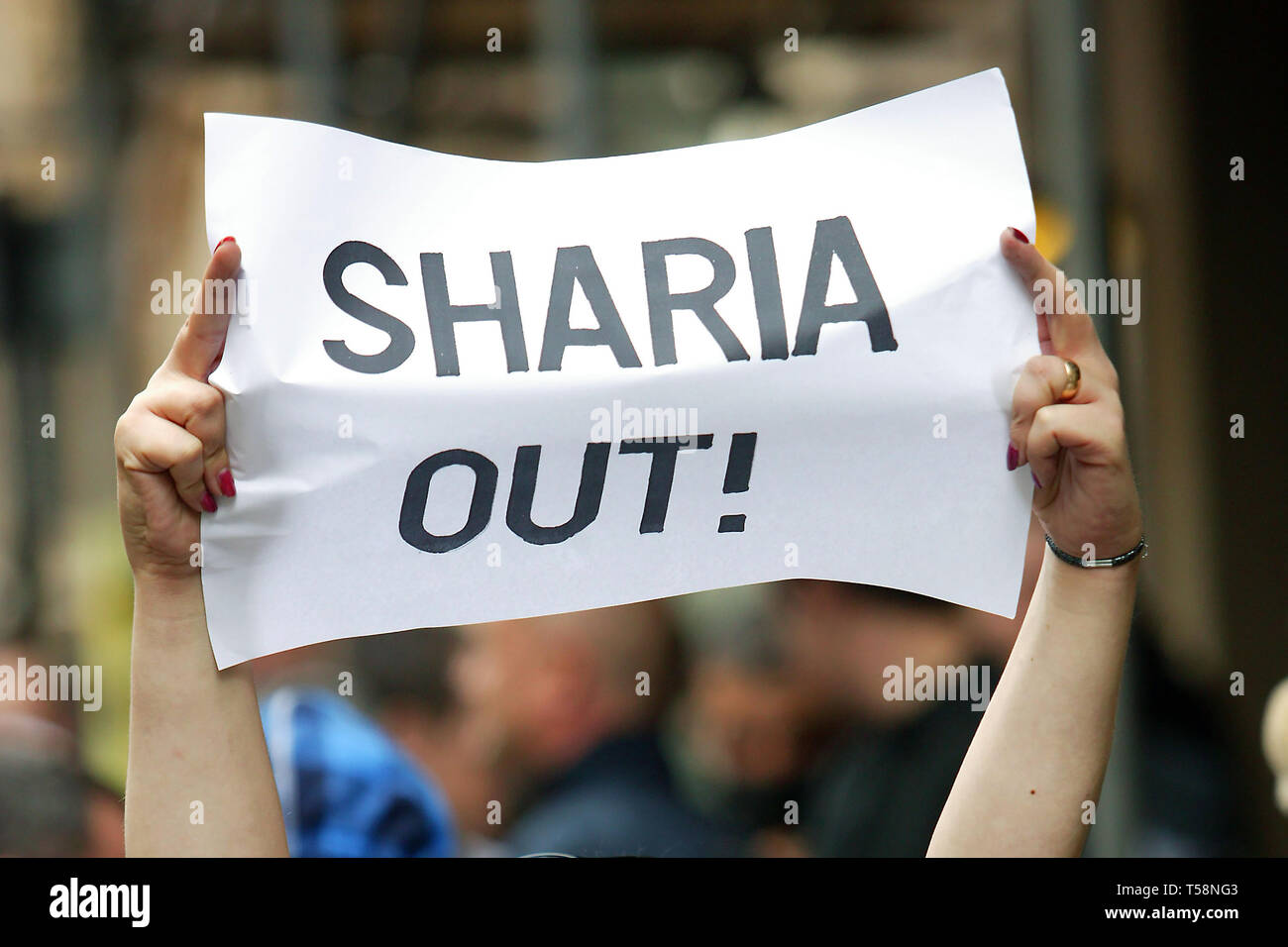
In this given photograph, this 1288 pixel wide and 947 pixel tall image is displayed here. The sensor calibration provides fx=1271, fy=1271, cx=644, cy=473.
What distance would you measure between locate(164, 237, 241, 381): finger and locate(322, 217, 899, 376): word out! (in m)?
0.10

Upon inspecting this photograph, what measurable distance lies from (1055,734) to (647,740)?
3.97 ft

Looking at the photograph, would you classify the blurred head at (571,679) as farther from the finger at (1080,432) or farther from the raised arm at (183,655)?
the finger at (1080,432)

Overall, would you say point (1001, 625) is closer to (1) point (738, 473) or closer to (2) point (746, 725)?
(2) point (746, 725)

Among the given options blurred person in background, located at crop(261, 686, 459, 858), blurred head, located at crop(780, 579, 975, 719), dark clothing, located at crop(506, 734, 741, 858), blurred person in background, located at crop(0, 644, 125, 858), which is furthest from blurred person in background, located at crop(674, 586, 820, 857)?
blurred person in background, located at crop(0, 644, 125, 858)

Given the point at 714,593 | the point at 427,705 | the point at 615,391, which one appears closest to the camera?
the point at 615,391

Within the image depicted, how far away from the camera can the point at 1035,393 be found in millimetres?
1340

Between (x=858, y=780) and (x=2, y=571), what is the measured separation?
3.28 meters

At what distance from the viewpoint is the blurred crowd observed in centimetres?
225

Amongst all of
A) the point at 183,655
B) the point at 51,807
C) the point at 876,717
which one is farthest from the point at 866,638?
the point at 183,655

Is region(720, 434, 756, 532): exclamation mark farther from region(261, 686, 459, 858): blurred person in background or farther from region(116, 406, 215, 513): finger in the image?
region(261, 686, 459, 858): blurred person in background

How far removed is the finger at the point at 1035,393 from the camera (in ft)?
4.34

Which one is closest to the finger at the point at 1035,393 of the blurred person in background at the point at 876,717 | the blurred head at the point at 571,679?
the blurred person in background at the point at 876,717

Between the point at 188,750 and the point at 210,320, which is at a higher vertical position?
the point at 210,320
